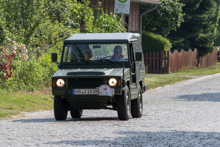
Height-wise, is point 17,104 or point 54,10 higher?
point 54,10

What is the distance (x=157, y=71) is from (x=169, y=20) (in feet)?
13.9

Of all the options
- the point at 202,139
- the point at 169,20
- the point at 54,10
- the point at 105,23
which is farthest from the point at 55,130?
the point at 169,20

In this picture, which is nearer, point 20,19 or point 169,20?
point 20,19

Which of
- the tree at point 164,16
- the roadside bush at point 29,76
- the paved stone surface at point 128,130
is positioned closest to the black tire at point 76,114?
the paved stone surface at point 128,130

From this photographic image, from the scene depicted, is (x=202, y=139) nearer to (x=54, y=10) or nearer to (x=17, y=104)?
(x=17, y=104)

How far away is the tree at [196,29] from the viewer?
43469 mm

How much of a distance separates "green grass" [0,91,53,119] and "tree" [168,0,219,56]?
25989 millimetres

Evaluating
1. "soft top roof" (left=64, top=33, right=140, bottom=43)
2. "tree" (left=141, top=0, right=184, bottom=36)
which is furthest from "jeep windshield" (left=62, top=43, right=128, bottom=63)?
"tree" (left=141, top=0, right=184, bottom=36)

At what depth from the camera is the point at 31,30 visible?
21031mm

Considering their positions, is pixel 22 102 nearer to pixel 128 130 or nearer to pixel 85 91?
pixel 85 91

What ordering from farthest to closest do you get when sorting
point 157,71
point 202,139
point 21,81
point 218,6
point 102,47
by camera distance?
point 218,6
point 157,71
point 21,81
point 102,47
point 202,139

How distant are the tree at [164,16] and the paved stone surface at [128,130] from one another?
21674mm

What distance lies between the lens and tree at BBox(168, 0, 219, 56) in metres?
43.5

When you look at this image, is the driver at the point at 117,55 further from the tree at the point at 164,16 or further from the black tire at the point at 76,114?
the tree at the point at 164,16
